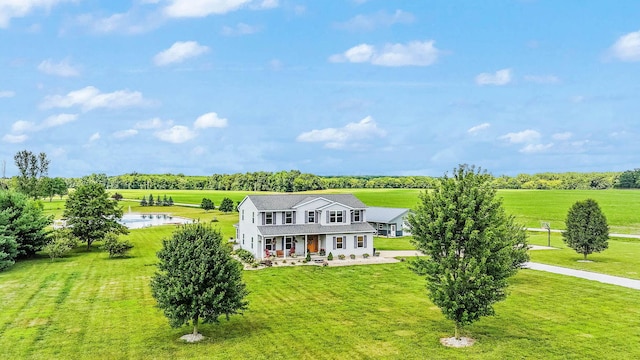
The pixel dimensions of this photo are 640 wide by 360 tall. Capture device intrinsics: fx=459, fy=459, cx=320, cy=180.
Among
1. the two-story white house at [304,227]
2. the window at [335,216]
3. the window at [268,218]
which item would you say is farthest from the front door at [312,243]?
the window at [268,218]

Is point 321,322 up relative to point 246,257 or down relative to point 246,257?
down

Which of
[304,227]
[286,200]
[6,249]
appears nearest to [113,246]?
[6,249]

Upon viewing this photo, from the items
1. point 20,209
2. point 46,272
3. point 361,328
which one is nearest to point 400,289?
point 361,328

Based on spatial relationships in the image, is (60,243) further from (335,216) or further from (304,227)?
(335,216)

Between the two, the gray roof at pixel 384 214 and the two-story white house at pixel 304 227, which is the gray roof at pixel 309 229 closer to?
the two-story white house at pixel 304 227

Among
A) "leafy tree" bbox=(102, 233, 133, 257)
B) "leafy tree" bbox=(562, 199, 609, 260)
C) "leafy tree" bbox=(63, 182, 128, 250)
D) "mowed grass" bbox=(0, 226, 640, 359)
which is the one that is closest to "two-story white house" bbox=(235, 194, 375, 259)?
"mowed grass" bbox=(0, 226, 640, 359)

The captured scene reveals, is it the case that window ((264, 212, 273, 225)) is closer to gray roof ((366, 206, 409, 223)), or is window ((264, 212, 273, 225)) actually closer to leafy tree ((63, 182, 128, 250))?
leafy tree ((63, 182, 128, 250))

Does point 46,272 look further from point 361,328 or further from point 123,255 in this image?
point 361,328
